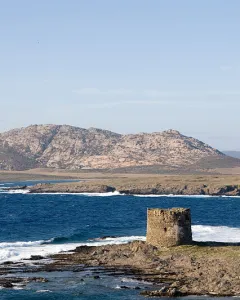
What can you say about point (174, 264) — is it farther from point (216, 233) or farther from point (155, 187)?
point (155, 187)

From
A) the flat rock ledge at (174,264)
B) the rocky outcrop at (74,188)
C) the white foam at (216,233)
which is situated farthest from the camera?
the rocky outcrop at (74,188)

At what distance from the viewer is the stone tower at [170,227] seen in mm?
54781

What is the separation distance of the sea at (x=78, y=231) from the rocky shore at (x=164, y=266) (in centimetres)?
143

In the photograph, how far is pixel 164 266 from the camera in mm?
49500

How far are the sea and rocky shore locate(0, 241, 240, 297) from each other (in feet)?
4.70

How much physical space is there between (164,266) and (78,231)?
93.8 feet

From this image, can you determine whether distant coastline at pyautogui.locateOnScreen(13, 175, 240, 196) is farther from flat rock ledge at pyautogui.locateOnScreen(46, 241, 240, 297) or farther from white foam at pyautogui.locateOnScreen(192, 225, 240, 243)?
flat rock ledge at pyautogui.locateOnScreen(46, 241, 240, 297)

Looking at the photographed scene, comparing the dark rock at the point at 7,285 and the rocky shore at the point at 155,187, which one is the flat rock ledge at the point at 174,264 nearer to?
the dark rock at the point at 7,285

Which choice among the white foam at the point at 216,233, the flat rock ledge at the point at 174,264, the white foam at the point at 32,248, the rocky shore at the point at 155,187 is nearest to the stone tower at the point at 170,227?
the flat rock ledge at the point at 174,264

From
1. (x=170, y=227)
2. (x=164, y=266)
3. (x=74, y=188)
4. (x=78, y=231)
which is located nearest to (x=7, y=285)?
(x=164, y=266)

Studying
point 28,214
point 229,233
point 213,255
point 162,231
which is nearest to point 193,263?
point 213,255

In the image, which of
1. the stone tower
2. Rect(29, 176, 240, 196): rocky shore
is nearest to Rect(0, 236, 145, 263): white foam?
the stone tower

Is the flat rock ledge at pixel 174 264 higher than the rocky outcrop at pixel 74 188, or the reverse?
the rocky outcrop at pixel 74 188

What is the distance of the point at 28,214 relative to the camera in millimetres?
105250
